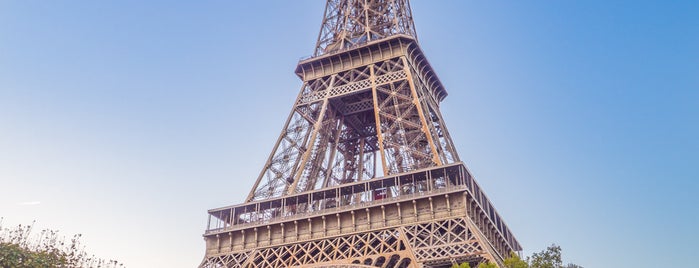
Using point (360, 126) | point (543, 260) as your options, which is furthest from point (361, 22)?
point (543, 260)

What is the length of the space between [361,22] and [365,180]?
15505 mm

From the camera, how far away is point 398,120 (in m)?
35.5

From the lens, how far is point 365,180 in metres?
31.9

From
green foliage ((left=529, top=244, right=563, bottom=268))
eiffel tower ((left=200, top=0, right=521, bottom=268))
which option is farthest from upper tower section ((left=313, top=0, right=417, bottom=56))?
green foliage ((left=529, top=244, right=563, bottom=268))

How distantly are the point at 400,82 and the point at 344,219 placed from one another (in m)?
10.2

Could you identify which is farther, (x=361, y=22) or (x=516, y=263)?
(x=361, y=22)

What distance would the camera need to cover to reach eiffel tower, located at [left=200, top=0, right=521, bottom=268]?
29.1 meters

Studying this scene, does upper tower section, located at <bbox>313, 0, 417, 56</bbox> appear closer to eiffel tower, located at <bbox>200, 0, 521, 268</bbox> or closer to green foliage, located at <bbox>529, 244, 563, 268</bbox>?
eiffel tower, located at <bbox>200, 0, 521, 268</bbox>

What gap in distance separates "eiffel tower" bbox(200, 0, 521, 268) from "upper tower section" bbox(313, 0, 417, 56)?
0.08 m

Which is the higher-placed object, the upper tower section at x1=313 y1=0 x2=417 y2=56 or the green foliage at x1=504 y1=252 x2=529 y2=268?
the upper tower section at x1=313 y1=0 x2=417 y2=56

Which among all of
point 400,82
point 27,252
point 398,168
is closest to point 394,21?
point 400,82

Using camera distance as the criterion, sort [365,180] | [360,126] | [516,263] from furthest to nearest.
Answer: [360,126] < [365,180] < [516,263]

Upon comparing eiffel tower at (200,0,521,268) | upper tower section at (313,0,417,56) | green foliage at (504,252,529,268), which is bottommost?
green foliage at (504,252,529,268)

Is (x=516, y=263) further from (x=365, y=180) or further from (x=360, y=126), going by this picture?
(x=360, y=126)
